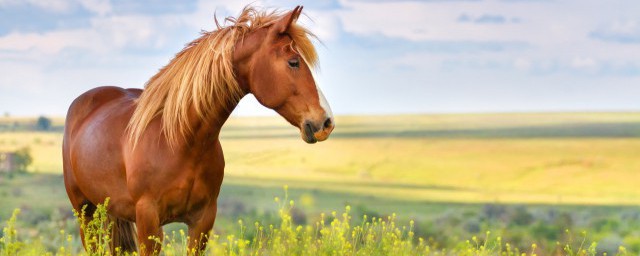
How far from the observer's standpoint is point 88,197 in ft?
26.7

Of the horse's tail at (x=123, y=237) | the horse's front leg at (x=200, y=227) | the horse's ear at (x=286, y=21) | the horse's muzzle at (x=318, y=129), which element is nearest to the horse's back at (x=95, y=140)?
the horse's tail at (x=123, y=237)

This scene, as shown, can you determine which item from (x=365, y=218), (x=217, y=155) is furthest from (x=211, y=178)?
(x=365, y=218)

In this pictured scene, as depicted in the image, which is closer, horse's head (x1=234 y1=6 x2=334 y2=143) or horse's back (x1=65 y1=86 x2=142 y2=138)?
horse's head (x1=234 y1=6 x2=334 y2=143)

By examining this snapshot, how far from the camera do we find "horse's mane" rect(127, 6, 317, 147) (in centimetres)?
680

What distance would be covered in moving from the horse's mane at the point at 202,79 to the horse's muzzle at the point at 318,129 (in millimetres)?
504

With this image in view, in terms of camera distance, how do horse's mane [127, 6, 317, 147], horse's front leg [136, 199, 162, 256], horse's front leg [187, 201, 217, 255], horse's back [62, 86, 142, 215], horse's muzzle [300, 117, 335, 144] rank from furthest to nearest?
horse's back [62, 86, 142, 215] → horse's front leg [187, 201, 217, 255] → horse's front leg [136, 199, 162, 256] → horse's mane [127, 6, 317, 147] → horse's muzzle [300, 117, 335, 144]

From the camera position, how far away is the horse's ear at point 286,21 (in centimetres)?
667

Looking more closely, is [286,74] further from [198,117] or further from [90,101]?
[90,101]

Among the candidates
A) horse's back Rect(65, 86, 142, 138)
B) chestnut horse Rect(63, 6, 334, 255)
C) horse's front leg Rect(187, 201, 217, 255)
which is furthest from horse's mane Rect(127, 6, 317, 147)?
horse's back Rect(65, 86, 142, 138)

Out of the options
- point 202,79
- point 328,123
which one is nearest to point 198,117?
point 202,79

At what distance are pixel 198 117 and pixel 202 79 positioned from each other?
1.03 feet

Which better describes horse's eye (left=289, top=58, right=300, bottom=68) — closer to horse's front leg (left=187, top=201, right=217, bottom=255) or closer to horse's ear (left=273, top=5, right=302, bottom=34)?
horse's ear (left=273, top=5, right=302, bottom=34)

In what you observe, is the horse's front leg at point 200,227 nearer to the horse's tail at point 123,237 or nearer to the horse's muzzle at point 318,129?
the horse's muzzle at point 318,129

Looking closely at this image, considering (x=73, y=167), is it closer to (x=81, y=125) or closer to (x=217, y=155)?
(x=81, y=125)
